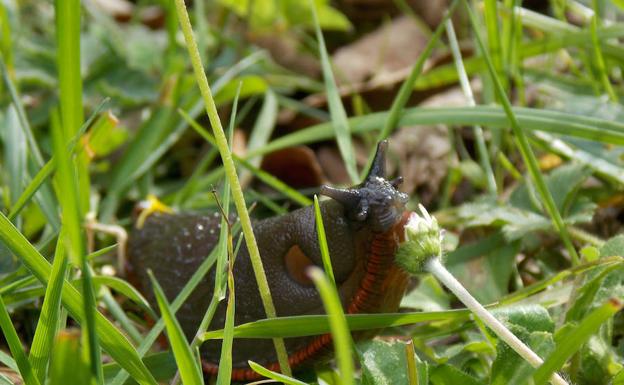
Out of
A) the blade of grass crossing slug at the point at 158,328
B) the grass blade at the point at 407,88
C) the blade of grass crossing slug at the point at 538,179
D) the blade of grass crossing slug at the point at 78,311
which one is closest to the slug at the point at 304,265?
A: the blade of grass crossing slug at the point at 158,328

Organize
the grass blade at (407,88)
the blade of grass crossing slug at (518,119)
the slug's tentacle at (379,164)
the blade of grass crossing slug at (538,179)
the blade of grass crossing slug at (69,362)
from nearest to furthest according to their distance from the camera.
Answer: the blade of grass crossing slug at (69,362) < the slug's tentacle at (379,164) < the blade of grass crossing slug at (538,179) < the blade of grass crossing slug at (518,119) < the grass blade at (407,88)

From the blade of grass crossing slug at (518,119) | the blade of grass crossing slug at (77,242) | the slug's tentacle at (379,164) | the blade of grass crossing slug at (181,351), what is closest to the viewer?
the blade of grass crossing slug at (77,242)

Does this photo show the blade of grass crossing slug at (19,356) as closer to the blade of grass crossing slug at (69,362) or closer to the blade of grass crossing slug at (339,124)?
the blade of grass crossing slug at (69,362)

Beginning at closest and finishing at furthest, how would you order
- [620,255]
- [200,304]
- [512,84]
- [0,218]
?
[0,218]
[620,255]
[200,304]
[512,84]

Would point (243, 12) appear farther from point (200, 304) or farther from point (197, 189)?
point (200, 304)

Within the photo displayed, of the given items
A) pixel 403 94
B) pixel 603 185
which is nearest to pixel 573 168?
pixel 603 185

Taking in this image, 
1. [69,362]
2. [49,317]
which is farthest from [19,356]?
[69,362]

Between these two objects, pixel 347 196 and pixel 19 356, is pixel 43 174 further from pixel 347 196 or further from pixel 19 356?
pixel 347 196
